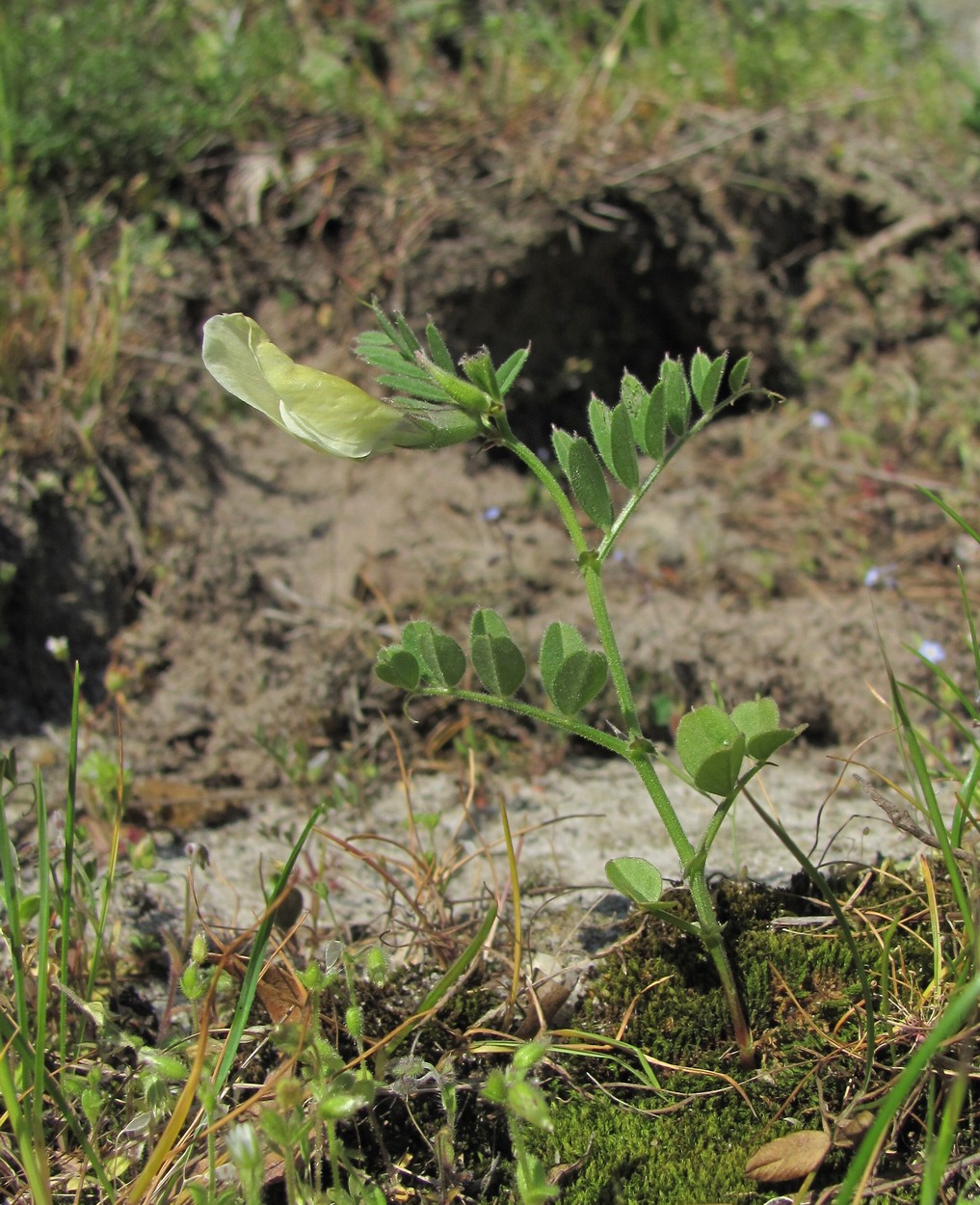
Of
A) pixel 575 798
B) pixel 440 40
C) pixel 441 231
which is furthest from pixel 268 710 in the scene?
pixel 440 40

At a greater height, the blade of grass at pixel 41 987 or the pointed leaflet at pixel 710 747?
the pointed leaflet at pixel 710 747

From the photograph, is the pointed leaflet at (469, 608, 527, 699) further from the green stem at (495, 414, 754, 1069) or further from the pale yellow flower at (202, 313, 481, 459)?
the pale yellow flower at (202, 313, 481, 459)

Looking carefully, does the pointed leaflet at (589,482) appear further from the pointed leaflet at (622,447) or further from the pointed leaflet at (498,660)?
the pointed leaflet at (498,660)

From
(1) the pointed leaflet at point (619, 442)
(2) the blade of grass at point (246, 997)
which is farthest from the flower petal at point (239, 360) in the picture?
(2) the blade of grass at point (246, 997)

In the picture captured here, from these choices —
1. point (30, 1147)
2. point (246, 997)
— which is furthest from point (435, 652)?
point (30, 1147)

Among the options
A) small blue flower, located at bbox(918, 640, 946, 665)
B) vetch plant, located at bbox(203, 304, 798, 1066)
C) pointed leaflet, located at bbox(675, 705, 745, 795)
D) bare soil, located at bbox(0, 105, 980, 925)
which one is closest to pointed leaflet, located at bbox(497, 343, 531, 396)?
vetch plant, located at bbox(203, 304, 798, 1066)

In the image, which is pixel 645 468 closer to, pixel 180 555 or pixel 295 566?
pixel 295 566

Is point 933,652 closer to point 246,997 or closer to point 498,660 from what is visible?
point 498,660
